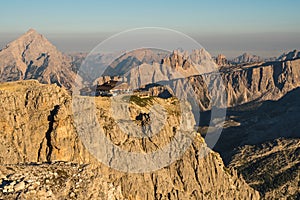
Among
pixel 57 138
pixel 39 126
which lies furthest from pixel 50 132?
pixel 39 126

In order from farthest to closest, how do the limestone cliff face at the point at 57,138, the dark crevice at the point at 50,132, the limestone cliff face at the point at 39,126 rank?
1. the dark crevice at the point at 50,132
2. the limestone cliff face at the point at 39,126
3. the limestone cliff face at the point at 57,138

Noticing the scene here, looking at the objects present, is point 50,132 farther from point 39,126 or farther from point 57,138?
point 39,126

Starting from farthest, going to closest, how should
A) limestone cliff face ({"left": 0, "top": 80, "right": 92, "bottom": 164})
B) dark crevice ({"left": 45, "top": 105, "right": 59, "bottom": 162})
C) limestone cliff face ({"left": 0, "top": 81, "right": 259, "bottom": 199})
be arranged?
dark crevice ({"left": 45, "top": 105, "right": 59, "bottom": 162}), limestone cliff face ({"left": 0, "top": 80, "right": 92, "bottom": 164}), limestone cliff face ({"left": 0, "top": 81, "right": 259, "bottom": 199})

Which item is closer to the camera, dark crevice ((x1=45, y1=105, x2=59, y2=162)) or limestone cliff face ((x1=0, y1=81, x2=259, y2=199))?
limestone cliff face ((x1=0, y1=81, x2=259, y2=199))

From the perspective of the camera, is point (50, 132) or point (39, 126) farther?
point (39, 126)

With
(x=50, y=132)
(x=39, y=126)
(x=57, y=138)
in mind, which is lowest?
(x=57, y=138)

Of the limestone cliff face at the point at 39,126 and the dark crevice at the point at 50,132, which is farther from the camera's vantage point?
the dark crevice at the point at 50,132

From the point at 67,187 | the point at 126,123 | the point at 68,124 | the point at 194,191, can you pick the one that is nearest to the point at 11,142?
the point at 68,124

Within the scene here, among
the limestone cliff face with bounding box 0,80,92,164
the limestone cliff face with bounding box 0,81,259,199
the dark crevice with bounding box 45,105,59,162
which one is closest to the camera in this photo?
the limestone cliff face with bounding box 0,81,259,199

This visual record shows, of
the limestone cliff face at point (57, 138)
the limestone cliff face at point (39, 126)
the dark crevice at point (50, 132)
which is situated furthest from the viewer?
the dark crevice at point (50, 132)

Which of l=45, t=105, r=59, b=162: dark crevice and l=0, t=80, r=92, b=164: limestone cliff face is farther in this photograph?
l=45, t=105, r=59, b=162: dark crevice

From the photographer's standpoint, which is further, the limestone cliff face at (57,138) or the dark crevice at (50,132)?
the dark crevice at (50,132)

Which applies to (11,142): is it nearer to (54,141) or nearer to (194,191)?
(54,141)
